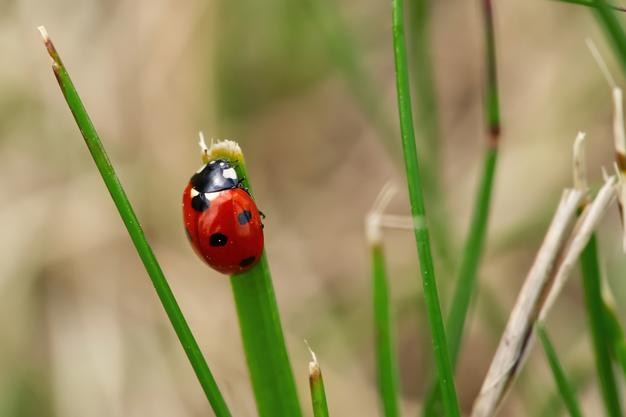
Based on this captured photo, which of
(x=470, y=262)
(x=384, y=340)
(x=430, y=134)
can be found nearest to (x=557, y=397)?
(x=470, y=262)

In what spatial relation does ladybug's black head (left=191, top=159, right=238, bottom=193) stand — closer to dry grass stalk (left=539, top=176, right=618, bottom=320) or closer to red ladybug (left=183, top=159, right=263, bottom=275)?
red ladybug (left=183, top=159, right=263, bottom=275)

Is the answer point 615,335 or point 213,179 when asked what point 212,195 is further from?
point 615,335

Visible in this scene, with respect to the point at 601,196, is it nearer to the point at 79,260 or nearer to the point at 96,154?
the point at 96,154

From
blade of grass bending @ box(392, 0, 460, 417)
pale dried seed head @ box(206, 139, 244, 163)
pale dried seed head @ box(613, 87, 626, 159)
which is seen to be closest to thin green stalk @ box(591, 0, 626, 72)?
pale dried seed head @ box(613, 87, 626, 159)

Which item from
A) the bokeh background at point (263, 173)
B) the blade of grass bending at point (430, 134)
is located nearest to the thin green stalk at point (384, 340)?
the blade of grass bending at point (430, 134)

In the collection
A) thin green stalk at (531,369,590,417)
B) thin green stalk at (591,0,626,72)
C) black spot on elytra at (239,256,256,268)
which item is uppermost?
thin green stalk at (591,0,626,72)

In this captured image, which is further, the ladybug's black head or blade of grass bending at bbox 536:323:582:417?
the ladybug's black head

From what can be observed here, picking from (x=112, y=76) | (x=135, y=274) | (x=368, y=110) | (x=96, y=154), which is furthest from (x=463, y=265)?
(x=112, y=76)
